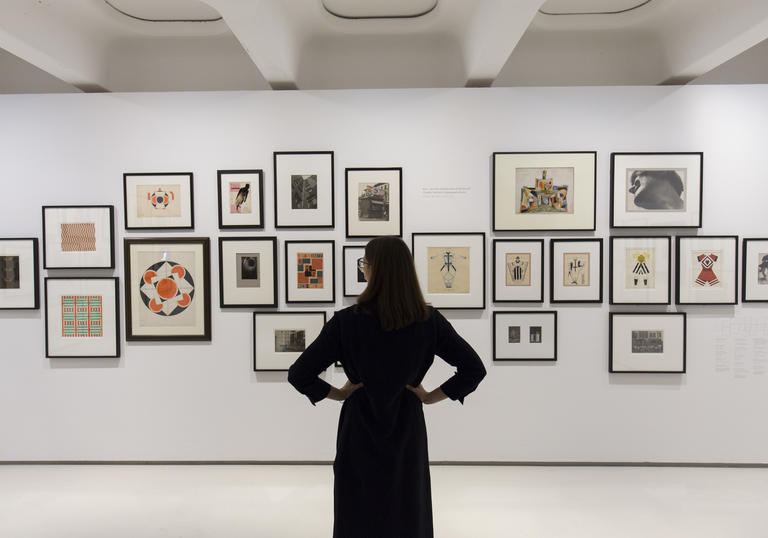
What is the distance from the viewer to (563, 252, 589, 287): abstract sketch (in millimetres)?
3549

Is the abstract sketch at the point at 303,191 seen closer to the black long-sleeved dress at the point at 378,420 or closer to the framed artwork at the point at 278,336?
the framed artwork at the point at 278,336

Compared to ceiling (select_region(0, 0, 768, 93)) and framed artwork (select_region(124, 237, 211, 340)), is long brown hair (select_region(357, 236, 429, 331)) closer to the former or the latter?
ceiling (select_region(0, 0, 768, 93))

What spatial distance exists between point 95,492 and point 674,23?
5.55 m

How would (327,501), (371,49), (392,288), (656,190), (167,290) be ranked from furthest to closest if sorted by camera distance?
1. (371,49)
2. (167,290)
3. (656,190)
4. (327,501)
5. (392,288)

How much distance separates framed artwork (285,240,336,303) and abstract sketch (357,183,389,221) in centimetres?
35

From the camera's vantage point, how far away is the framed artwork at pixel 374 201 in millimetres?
3547

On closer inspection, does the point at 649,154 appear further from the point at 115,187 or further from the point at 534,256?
the point at 115,187

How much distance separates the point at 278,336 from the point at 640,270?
2.86 metres

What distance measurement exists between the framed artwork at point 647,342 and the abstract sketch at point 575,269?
1.18 ft

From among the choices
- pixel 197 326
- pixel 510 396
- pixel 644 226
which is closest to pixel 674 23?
pixel 644 226

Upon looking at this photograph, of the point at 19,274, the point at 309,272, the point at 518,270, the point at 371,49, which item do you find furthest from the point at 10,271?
the point at 518,270

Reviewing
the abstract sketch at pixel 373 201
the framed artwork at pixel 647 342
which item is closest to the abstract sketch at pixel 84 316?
the abstract sketch at pixel 373 201

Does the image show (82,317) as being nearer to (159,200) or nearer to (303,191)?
(159,200)

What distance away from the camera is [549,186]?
139 inches
